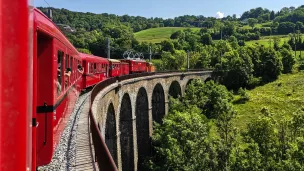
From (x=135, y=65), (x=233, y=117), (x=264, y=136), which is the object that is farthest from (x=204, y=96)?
(x=264, y=136)

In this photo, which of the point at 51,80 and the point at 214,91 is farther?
the point at 214,91

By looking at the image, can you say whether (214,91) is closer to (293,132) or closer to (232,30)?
(293,132)

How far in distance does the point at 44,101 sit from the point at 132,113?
1932 cm

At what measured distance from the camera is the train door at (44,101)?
505 centimetres

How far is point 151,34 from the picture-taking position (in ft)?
490

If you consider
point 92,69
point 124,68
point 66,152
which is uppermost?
point 124,68

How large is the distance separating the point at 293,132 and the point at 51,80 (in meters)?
28.5

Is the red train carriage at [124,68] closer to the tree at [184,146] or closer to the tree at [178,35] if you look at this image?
the tree at [184,146]

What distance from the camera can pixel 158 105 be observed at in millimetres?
37156

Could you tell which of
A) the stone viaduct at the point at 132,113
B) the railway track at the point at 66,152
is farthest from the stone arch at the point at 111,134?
the railway track at the point at 66,152

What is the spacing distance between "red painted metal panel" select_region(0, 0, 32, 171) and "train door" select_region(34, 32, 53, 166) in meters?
3.85

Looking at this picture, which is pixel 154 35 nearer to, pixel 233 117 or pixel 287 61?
pixel 287 61

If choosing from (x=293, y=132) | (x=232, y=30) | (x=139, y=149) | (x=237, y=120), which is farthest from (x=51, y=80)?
(x=232, y=30)

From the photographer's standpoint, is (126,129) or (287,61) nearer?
(126,129)
